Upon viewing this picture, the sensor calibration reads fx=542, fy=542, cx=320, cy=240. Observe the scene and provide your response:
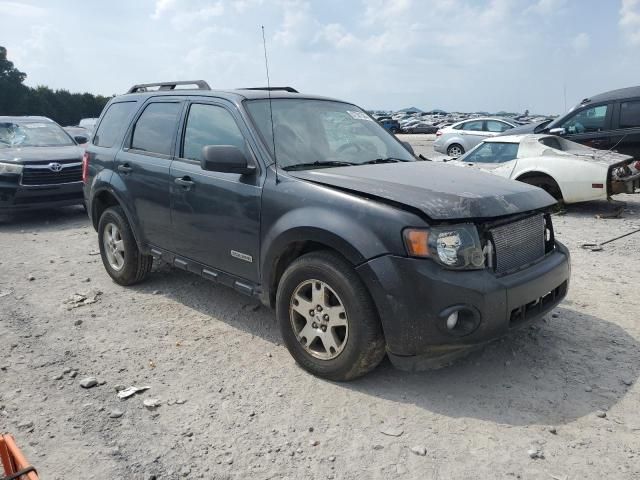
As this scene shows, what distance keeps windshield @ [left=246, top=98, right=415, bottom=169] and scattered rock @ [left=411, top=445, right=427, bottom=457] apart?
2.01 m

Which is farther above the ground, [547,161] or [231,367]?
[547,161]

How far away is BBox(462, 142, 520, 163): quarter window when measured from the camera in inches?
364

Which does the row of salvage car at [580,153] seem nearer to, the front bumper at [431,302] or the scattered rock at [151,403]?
the front bumper at [431,302]

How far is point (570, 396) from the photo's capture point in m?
3.28

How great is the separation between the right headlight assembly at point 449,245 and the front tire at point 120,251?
3151mm

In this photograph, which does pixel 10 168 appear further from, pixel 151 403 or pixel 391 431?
pixel 391 431

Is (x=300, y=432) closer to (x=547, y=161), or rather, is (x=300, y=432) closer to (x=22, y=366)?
(x=22, y=366)

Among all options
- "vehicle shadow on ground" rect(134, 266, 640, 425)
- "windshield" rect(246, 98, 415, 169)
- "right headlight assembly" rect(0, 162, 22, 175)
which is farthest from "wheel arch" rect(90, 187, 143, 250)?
A: "right headlight assembly" rect(0, 162, 22, 175)

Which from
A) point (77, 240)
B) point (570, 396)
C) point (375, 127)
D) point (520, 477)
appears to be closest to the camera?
point (520, 477)

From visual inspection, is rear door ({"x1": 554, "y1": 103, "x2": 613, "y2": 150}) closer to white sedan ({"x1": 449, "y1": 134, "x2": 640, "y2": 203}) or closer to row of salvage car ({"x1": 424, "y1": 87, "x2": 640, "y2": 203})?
row of salvage car ({"x1": 424, "y1": 87, "x2": 640, "y2": 203})

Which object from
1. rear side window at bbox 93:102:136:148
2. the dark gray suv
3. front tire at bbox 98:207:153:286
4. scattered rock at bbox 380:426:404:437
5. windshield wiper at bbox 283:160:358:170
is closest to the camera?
scattered rock at bbox 380:426:404:437

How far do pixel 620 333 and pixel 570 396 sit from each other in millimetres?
1206

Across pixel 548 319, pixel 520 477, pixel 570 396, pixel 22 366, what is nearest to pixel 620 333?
pixel 548 319

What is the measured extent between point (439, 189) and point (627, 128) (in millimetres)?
8789
